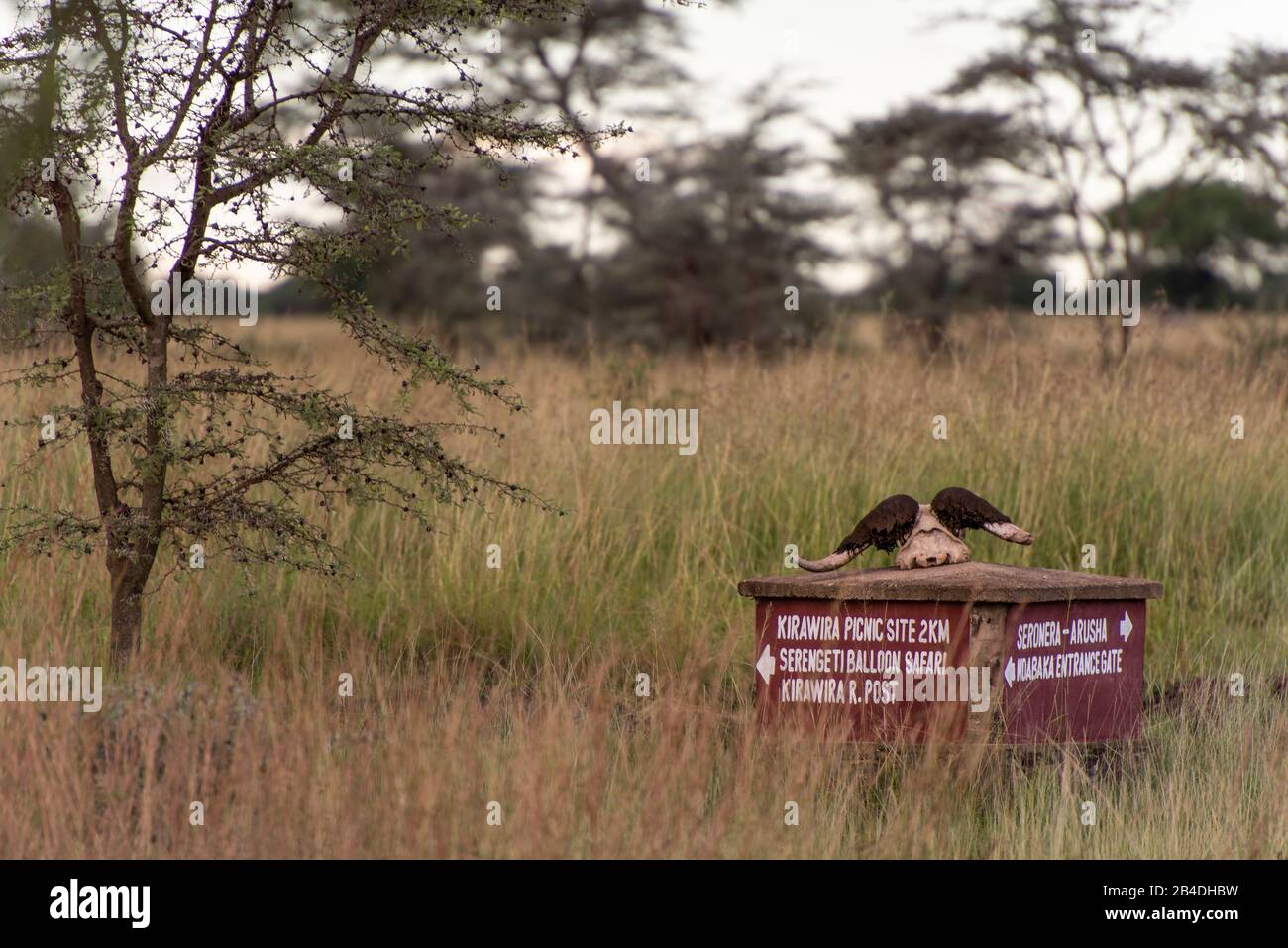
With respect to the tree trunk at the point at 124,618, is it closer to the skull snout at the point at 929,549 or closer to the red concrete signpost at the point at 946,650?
the red concrete signpost at the point at 946,650

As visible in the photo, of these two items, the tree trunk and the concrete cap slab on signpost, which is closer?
the concrete cap slab on signpost

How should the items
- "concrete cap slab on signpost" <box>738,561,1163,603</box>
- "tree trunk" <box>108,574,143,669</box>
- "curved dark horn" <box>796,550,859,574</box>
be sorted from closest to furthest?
"concrete cap slab on signpost" <box>738,561,1163,603</box> → "tree trunk" <box>108,574,143,669</box> → "curved dark horn" <box>796,550,859,574</box>

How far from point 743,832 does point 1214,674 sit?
3.78 metres

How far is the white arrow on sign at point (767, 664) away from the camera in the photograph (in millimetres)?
5375

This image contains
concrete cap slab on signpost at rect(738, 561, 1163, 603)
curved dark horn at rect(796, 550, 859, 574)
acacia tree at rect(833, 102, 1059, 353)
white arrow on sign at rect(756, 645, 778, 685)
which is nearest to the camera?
concrete cap slab on signpost at rect(738, 561, 1163, 603)

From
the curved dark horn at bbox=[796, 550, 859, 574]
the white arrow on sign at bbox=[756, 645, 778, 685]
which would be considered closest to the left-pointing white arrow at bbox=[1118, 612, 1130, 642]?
the curved dark horn at bbox=[796, 550, 859, 574]

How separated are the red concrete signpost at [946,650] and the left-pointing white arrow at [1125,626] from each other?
24 mm

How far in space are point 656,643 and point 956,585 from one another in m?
1.85

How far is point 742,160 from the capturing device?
25.1 metres

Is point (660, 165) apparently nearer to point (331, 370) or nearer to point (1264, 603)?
point (331, 370)

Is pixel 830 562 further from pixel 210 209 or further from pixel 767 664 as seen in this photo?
pixel 210 209

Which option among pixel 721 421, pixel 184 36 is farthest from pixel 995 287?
pixel 184 36

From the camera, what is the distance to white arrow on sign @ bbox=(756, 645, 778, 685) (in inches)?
212

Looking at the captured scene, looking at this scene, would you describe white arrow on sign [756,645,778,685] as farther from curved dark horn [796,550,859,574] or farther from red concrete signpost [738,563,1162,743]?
curved dark horn [796,550,859,574]
